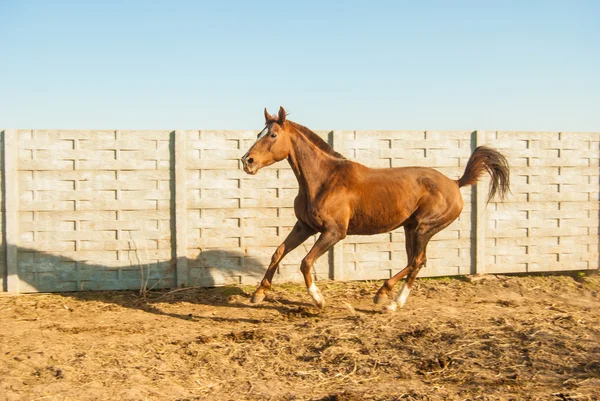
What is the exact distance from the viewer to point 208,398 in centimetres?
398

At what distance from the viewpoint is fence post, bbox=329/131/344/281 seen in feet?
26.7

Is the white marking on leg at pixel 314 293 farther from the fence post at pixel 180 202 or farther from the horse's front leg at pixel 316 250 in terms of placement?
the fence post at pixel 180 202

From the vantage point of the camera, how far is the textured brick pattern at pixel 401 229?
8.27 meters

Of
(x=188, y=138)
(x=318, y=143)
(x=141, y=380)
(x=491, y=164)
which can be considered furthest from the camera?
(x=188, y=138)

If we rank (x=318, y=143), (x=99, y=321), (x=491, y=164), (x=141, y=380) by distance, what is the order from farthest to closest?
1. (x=491, y=164)
2. (x=318, y=143)
3. (x=99, y=321)
4. (x=141, y=380)

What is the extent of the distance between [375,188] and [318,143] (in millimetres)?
870

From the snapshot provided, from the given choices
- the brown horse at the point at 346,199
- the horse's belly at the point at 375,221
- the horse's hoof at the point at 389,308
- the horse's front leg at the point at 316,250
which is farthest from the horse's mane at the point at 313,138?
the horse's hoof at the point at 389,308

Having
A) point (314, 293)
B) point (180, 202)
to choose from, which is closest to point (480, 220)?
point (314, 293)

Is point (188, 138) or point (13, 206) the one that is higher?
point (188, 138)

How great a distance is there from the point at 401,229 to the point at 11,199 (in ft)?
17.7

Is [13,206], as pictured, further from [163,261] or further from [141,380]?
[141,380]

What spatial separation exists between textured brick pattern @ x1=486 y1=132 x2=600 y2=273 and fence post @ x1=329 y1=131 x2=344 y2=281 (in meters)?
2.34

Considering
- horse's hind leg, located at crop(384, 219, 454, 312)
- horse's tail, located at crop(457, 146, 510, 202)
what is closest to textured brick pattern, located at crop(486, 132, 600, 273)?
horse's tail, located at crop(457, 146, 510, 202)

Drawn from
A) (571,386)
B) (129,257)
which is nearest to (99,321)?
(129,257)
